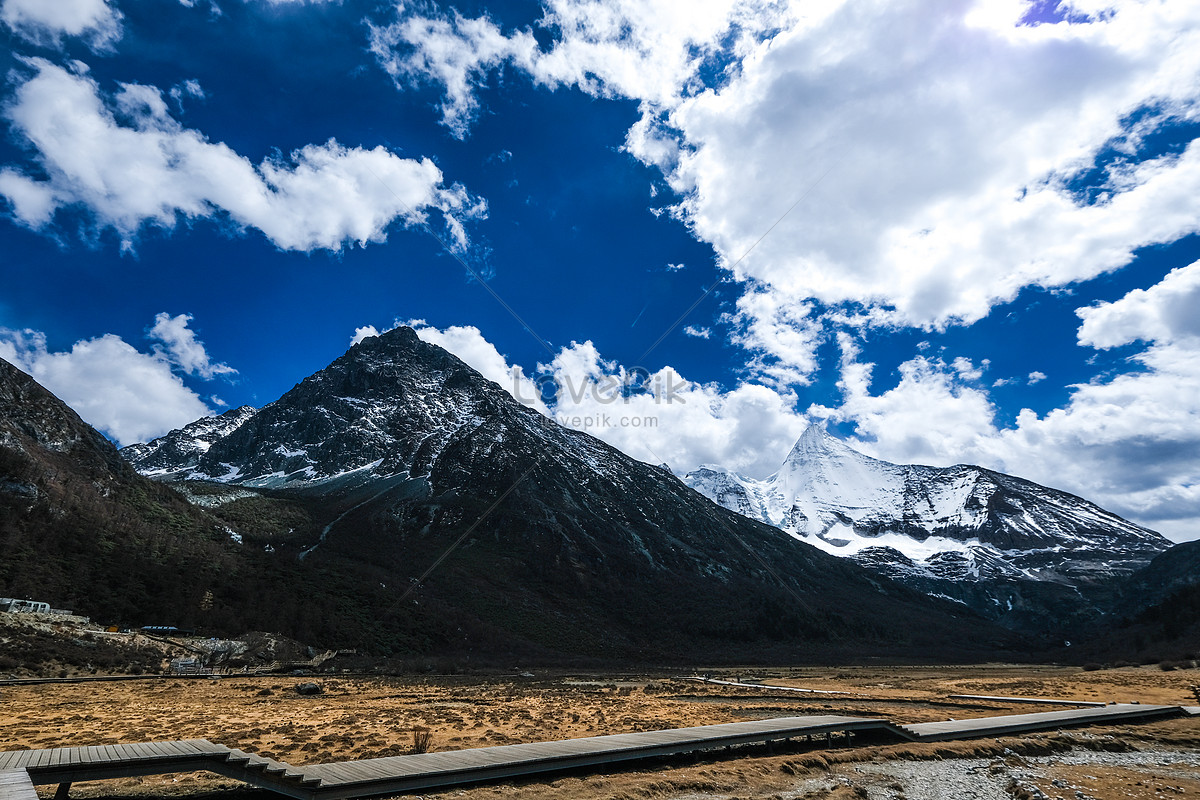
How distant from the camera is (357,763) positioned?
47.3 ft

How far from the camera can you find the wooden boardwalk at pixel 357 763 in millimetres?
12172

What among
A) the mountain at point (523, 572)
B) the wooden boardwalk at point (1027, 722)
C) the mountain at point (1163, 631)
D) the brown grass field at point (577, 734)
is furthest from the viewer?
the mountain at point (523, 572)

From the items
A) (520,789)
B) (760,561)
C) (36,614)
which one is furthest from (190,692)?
(760,561)

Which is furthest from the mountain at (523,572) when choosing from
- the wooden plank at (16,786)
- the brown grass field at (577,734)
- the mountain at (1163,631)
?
the wooden plank at (16,786)

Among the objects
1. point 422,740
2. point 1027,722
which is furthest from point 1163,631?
point 422,740

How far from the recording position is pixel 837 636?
15225 cm

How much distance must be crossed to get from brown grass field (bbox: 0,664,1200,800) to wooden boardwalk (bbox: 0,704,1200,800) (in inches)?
20.1

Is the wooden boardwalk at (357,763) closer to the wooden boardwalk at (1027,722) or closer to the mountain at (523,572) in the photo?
the wooden boardwalk at (1027,722)

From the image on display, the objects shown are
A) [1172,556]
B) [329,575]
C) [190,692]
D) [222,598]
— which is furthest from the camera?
[1172,556]

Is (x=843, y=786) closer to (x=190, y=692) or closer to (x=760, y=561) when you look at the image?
(x=190, y=692)

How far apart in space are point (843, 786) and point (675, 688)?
38490mm

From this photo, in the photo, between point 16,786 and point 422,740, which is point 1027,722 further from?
point 16,786

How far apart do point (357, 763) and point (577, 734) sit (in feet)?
33.3

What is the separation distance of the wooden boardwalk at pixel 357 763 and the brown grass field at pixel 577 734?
0.51 m
